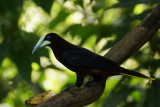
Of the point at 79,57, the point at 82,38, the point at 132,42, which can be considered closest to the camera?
the point at 132,42

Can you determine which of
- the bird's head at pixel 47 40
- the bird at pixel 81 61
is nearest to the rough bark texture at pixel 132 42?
the bird at pixel 81 61

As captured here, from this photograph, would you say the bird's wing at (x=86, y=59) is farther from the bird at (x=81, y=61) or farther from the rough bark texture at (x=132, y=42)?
the rough bark texture at (x=132, y=42)

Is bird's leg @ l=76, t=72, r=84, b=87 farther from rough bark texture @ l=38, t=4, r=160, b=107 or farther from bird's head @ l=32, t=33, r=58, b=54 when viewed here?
bird's head @ l=32, t=33, r=58, b=54

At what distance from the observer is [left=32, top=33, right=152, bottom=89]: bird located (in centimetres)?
291

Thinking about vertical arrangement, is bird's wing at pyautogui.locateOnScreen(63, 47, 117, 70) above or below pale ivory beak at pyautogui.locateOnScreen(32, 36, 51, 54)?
below

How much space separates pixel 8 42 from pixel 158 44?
42.6 inches

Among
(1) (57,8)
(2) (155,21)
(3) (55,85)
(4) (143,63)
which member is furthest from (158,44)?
(3) (55,85)

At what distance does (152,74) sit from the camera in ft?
10.9

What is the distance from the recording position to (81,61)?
3045 mm

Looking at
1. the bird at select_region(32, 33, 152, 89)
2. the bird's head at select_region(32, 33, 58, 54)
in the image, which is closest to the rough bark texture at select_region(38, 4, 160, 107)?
the bird at select_region(32, 33, 152, 89)

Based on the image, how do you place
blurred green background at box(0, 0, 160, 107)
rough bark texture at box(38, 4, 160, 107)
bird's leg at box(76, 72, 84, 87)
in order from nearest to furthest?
1. rough bark texture at box(38, 4, 160, 107)
2. bird's leg at box(76, 72, 84, 87)
3. blurred green background at box(0, 0, 160, 107)

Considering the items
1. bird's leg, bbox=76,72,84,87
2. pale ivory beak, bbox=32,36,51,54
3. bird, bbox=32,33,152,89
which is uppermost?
pale ivory beak, bbox=32,36,51,54

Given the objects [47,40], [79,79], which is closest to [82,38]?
[47,40]

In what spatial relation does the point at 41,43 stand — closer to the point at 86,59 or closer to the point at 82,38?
the point at 86,59
